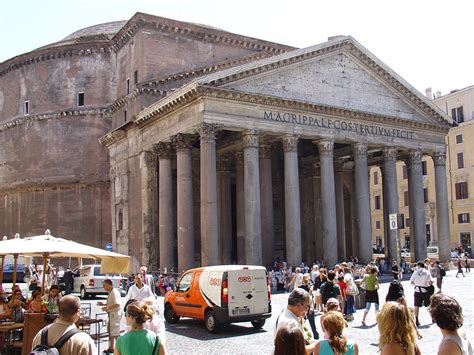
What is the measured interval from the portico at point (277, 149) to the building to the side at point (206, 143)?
0.07 metres

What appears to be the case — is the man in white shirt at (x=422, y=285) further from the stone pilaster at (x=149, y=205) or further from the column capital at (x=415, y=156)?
the column capital at (x=415, y=156)

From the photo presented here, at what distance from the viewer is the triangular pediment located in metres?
23.8

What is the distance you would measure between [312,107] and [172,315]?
1409 centimetres

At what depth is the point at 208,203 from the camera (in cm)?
2209

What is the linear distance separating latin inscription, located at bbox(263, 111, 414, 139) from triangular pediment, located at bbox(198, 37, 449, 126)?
2.34ft

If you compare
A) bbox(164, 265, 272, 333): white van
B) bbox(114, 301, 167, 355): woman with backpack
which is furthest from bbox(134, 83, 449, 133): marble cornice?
bbox(114, 301, 167, 355): woman with backpack

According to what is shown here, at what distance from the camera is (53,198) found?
111ft

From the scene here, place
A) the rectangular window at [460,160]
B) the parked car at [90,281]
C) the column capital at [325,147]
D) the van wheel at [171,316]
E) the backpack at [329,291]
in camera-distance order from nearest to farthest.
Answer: the backpack at [329,291] < the van wheel at [171,316] < the parked car at [90,281] < the column capital at [325,147] < the rectangular window at [460,160]

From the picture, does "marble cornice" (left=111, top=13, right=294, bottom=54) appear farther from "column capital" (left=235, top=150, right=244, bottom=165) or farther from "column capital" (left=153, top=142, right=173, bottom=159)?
"column capital" (left=235, top=150, right=244, bottom=165)

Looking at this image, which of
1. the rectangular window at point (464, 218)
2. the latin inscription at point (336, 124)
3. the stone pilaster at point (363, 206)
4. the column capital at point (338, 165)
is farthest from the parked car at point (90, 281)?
the rectangular window at point (464, 218)

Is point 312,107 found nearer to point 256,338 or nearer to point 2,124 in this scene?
point 256,338

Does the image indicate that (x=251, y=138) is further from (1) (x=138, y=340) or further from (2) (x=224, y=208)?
(1) (x=138, y=340)

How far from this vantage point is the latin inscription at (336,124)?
24464 mm

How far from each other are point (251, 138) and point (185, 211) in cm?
410
